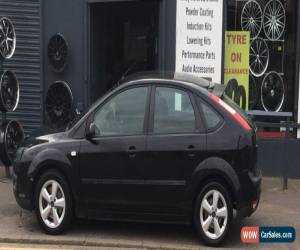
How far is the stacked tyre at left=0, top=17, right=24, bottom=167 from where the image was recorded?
30.6 ft

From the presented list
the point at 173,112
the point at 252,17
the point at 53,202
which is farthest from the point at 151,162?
the point at 252,17

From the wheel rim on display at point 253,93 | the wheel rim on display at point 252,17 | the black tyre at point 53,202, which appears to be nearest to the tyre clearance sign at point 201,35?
the wheel rim on display at point 252,17

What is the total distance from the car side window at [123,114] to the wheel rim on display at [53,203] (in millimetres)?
781

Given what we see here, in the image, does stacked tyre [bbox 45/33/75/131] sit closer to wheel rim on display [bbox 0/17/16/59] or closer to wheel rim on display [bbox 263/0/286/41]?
wheel rim on display [bbox 0/17/16/59]

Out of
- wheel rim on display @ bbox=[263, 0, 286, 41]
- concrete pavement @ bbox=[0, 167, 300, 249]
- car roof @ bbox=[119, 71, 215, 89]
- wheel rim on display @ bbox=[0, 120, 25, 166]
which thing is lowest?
concrete pavement @ bbox=[0, 167, 300, 249]

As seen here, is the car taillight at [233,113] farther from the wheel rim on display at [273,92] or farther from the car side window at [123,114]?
the wheel rim on display at [273,92]

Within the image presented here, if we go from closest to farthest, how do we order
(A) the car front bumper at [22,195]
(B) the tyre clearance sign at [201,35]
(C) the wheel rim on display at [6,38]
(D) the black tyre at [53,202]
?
1. (D) the black tyre at [53,202]
2. (A) the car front bumper at [22,195]
3. (C) the wheel rim on display at [6,38]
4. (B) the tyre clearance sign at [201,35]

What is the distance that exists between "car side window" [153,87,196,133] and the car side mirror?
671mm

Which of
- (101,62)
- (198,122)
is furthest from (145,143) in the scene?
(101,62)

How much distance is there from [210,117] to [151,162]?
2.66ft

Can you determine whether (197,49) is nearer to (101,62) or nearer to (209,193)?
(101,62)

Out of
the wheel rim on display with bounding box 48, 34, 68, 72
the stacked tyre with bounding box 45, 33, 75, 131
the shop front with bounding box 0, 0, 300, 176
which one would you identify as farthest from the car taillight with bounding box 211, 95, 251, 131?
the wheel rim on display with bounding box 48, 34, 68, 72

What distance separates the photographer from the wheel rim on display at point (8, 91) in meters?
9.44

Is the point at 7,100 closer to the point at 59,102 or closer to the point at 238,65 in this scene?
the point at 59,102
